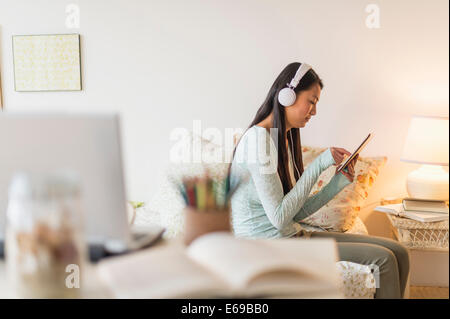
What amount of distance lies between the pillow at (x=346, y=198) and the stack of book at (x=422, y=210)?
0.15m

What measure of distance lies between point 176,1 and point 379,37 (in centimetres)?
110

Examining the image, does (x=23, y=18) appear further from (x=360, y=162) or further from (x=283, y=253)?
(x=283, y=253)

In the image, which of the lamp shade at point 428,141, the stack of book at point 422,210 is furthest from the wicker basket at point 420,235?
the lamp shade at point 428,141

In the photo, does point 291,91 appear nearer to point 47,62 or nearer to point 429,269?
point 429,269

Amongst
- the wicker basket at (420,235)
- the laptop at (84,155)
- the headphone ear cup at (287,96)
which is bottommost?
the wicker basket at (420,235)

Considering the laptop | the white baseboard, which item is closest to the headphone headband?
the laptop

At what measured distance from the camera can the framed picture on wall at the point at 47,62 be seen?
109 inches

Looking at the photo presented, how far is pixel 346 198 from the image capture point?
7.62ft

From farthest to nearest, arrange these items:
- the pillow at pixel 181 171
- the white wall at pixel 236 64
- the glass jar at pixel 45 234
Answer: the white wall at pixel 236 64 → the pillow at pixel 181 171 → the glass jar at pixel 45 234

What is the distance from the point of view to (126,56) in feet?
9.09

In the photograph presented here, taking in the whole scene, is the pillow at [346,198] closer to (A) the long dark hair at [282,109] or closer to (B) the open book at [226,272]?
(A) the long dark hair at [282,109]

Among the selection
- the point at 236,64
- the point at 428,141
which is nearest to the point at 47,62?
the point at 236,64

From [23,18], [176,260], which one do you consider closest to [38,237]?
[176,260]

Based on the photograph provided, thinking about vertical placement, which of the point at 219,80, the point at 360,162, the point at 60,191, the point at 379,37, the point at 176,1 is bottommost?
the point at 360,162
